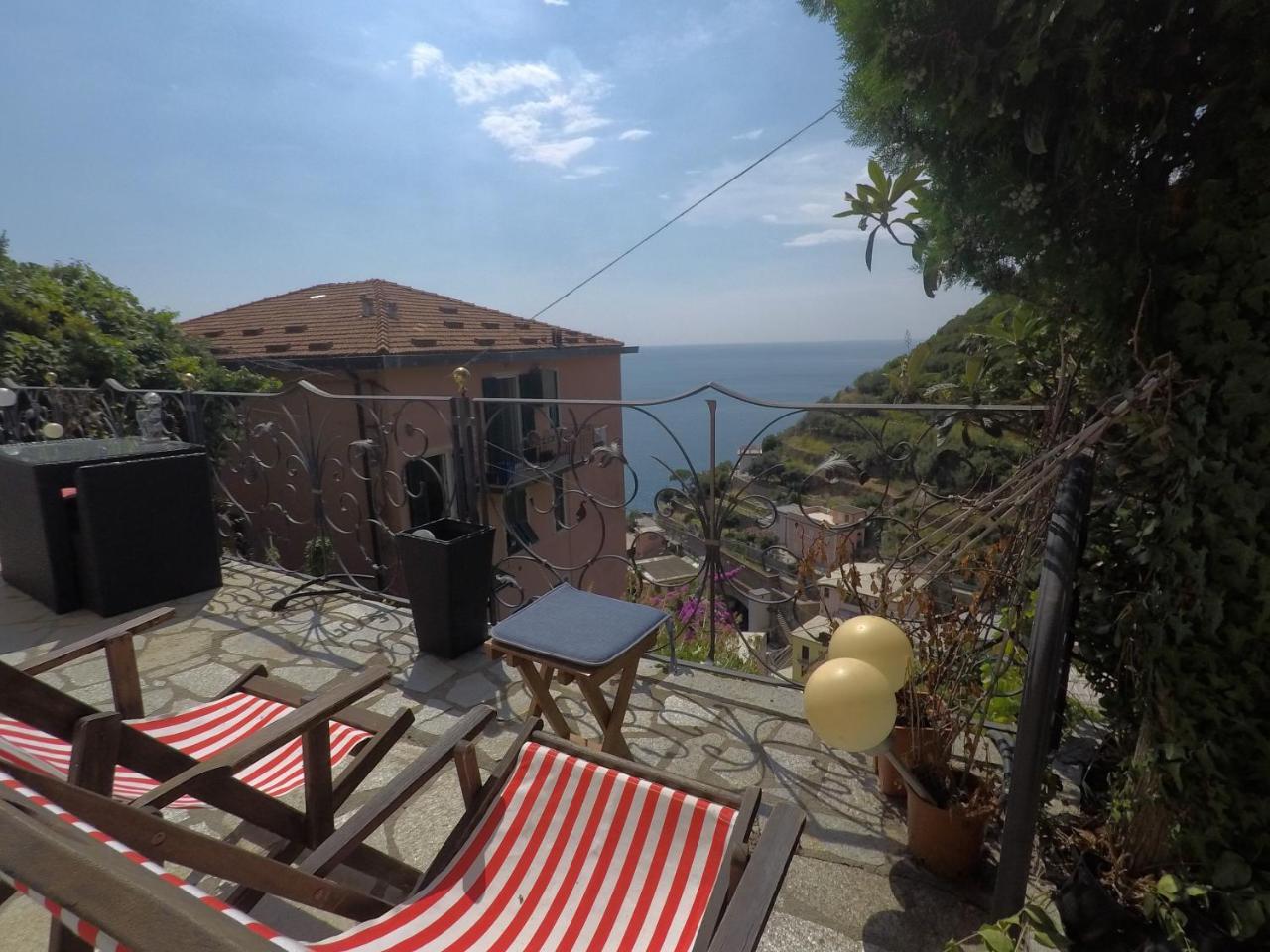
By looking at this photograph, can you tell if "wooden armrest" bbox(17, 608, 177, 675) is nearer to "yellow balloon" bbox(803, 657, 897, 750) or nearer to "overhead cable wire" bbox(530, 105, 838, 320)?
"yellow balloon" bbox(803, 657, 897, 750)

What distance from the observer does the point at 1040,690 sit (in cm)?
123

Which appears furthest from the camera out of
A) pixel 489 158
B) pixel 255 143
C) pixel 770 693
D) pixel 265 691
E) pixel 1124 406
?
pixel 489 158

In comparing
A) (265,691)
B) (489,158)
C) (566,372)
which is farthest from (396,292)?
(265,691)

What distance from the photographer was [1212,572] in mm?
1183

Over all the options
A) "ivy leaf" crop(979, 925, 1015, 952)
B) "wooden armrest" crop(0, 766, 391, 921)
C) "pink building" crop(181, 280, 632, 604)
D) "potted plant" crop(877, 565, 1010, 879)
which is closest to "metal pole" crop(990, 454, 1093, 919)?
"ivy leaf" crop(979, 925, 1015, 952)

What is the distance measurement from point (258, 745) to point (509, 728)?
1.26 meters

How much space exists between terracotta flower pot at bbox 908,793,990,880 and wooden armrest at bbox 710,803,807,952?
0.76 meters

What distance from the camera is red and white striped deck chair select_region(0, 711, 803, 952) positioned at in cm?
111

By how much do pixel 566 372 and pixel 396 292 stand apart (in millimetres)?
4656

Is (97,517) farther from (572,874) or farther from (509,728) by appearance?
(572,874)

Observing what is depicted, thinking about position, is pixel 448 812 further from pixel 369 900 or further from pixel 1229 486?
pixel 1229 486

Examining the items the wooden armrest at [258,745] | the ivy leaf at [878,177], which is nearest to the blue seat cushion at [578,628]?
the wooden armrest at [258,745]

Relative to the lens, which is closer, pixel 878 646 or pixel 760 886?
pixel 760 886

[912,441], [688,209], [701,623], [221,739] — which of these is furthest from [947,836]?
[688,209]
